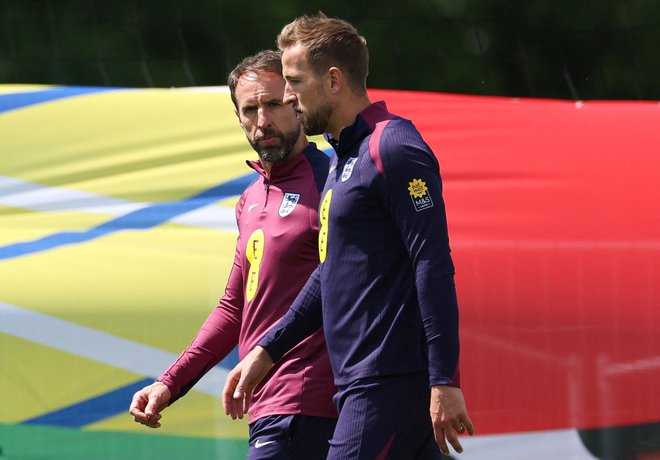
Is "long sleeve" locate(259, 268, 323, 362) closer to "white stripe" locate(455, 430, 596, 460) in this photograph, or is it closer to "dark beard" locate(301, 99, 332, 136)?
"dark beard" locate(301, 99, 332, 136)

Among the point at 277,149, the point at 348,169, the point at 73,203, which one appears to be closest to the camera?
the point at 348,169

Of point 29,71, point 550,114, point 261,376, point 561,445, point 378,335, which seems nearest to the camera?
point 378,335

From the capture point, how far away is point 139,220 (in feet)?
12.4

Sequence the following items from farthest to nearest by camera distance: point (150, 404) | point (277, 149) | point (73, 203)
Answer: point (73, 203) < point (277, 149) < point (150, 404)

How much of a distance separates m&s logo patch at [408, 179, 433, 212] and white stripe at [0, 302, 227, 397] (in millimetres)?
1512

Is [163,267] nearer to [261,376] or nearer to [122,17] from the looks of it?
[261,376]

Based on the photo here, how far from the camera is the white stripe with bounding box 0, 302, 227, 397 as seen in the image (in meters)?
3.59

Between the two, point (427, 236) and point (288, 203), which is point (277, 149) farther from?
point (427, 236)

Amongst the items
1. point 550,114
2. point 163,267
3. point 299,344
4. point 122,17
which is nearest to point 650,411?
point 550,114

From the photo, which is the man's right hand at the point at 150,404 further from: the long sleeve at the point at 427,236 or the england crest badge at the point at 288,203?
the long sleeve at the point at 427,236

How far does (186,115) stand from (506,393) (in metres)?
1.34

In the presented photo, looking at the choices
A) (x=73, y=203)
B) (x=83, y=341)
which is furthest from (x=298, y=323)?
(x=73, y=203)

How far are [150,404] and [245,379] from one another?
10.2 inches

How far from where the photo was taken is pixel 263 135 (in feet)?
9.78
